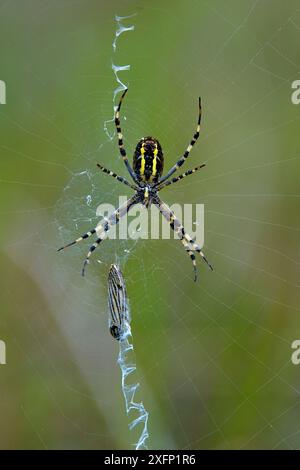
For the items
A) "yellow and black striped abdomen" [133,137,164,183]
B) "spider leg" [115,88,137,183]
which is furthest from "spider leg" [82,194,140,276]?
"yellow and black striped abdomen" [133,137,164,183]

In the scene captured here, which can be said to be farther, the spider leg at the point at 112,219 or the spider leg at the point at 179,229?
the spider leg at the point at 112,219

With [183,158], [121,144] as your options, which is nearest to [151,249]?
[183,158]

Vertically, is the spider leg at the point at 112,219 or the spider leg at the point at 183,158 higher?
the spider leg at the point at 183,158

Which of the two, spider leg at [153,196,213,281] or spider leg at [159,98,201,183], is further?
spider leg at [153,196,213,281]

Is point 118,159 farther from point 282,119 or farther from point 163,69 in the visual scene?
point 282,119

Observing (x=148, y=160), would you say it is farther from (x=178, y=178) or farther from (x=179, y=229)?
(x=179, y=229)

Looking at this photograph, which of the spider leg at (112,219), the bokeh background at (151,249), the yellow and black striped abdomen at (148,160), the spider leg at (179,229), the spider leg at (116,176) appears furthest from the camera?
the spider leg at (112,219)

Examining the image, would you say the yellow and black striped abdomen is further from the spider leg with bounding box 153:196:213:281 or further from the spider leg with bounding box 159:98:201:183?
the spider leg with bounding box 153:196:213:281

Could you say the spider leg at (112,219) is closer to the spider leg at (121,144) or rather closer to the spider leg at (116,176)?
the spider leg at (116,176)

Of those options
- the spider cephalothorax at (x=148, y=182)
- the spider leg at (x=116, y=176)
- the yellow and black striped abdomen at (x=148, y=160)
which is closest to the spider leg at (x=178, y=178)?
the spider cephalothorax at (x=148, y=182)
